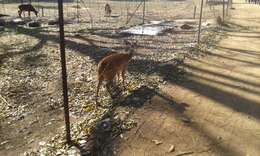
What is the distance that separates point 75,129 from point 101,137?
680mm

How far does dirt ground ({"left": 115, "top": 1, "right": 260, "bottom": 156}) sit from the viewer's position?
6.01m

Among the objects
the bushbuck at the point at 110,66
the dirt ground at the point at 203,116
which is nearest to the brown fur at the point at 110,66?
the bushbuck at the point at 110,66

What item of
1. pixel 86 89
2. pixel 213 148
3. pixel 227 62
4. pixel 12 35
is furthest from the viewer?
pixel 12 35

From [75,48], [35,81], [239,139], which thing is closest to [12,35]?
[75,48]

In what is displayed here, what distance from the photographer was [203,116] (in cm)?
719

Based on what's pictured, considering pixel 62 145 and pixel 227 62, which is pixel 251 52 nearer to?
pixel 227 62

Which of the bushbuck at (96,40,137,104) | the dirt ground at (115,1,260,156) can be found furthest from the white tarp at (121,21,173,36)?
the bushbuck at (96,40,137,104)

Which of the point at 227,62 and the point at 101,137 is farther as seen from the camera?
the point at 227,62

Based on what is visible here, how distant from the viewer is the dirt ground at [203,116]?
6008 millimetres

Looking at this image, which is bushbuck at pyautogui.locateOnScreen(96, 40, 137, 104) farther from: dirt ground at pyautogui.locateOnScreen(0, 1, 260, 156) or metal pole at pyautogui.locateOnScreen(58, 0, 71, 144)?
metal pole at pyautogui.locateOnScreen(58, 0, 71, 144)

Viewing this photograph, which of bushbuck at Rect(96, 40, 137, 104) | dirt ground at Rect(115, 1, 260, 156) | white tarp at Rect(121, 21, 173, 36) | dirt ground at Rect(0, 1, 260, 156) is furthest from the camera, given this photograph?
white tarp at Rect(121, 21, 173, 36)

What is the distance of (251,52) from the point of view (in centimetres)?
1330

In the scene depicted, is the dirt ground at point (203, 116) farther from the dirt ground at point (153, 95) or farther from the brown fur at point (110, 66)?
the brown fur at point (110, 66)

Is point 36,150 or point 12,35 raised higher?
point 12,35
